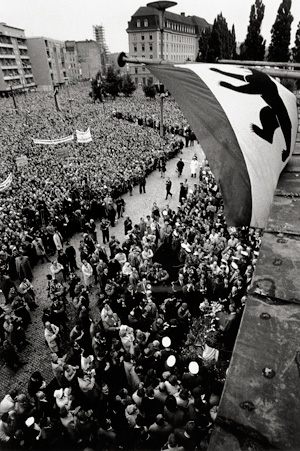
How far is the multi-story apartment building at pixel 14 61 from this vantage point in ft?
247

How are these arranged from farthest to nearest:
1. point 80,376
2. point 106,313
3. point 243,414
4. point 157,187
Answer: point 157,187, point 106,313, point 80,376, point 243,414

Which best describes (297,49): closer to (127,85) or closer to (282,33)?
(282,33)

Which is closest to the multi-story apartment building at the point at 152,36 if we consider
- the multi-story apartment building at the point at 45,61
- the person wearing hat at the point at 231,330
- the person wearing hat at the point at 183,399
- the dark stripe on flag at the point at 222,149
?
the multi-story apartment building at the point at 45,61

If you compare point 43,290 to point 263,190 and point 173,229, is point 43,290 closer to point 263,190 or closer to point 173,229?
point 173,229

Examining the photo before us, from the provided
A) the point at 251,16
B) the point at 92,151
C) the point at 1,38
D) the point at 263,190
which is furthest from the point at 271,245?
the point at 1,38

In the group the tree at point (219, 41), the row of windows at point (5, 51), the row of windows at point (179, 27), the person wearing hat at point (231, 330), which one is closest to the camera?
the person wearing hat at point (231, 330)

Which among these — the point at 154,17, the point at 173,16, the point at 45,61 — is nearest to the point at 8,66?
the point at 45,61

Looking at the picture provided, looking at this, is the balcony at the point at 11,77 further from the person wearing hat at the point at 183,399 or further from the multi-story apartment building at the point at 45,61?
the person wearing hat at the point at 183,399

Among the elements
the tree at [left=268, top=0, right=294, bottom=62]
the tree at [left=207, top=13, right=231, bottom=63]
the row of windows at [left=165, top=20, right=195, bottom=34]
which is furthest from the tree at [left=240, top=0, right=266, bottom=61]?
the row of windows at [left=165, top=20, right=195, bottom=34]

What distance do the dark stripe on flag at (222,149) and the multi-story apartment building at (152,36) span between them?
83170 mm

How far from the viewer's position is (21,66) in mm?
83688

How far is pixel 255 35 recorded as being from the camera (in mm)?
45750

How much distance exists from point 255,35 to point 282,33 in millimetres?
3599

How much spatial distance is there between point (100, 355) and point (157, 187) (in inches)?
657
